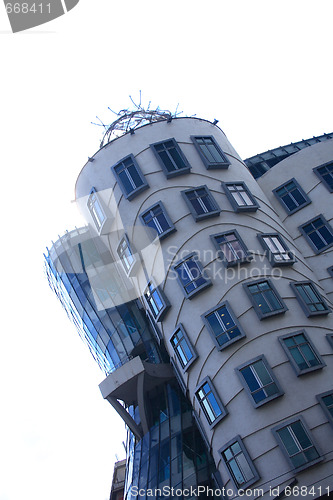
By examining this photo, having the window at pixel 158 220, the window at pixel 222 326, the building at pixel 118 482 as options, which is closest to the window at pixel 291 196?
the window at pixel 158 220

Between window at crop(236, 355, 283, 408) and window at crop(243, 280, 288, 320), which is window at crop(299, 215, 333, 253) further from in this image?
window at crop(236, 355, 283, 408)

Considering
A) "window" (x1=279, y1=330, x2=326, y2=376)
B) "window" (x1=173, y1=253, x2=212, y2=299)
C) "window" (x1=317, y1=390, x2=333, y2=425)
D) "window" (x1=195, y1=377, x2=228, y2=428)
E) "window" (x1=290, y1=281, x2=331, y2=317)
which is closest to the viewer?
"window" (x1=317, y1=390, x2=333, y2=425)

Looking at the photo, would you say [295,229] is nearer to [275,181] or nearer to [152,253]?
[275,181]

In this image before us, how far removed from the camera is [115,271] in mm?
38688

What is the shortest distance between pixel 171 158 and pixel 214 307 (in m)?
9.97

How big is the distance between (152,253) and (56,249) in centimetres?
1611

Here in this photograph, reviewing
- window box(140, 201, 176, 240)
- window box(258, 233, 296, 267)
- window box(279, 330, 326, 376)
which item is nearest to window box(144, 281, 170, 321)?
window box(140, 201, 176, 240)

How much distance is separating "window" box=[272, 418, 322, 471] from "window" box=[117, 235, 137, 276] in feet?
38.7

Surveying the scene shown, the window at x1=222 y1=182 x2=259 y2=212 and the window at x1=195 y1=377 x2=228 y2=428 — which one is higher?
the window at x1=222 y1=182 x2=259 y2=212

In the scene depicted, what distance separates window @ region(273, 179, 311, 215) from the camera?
1294 inches

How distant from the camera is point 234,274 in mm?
27281

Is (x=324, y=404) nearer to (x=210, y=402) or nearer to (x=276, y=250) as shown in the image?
(x=210, y=402)

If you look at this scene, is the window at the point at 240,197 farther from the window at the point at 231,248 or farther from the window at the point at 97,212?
the window at the point at 97,212

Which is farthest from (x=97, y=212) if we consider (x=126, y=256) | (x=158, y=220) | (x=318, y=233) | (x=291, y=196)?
(x=318, y=233)
